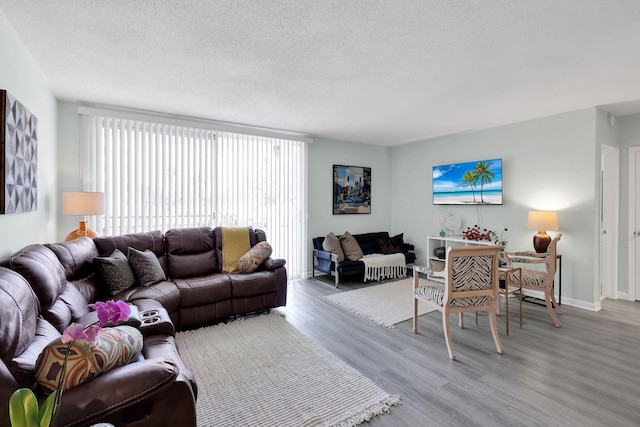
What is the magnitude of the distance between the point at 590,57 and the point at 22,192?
4705 mm

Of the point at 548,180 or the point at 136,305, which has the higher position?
the point at 548,180

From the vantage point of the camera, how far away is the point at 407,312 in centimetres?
372

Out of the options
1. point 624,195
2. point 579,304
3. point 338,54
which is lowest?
point 579,304

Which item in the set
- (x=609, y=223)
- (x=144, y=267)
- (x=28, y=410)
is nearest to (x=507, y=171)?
(x=609, y=223)

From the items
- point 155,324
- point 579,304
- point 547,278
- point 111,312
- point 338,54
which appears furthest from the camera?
point 579,304

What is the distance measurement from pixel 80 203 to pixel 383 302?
3.76 metres

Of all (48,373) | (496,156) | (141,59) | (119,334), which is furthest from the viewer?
(496,156)

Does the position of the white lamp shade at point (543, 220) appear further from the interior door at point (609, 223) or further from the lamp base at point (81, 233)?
the lamp base at point (81, 233)

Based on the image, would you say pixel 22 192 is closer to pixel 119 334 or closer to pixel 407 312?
pixel 119 334

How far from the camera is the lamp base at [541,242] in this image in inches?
157

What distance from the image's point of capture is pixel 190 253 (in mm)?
3791

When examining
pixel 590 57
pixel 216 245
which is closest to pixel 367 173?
pixel 216 245

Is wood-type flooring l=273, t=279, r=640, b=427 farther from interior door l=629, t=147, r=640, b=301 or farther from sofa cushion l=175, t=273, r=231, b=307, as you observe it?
sofa cushion l=175, t=273, r=231, b=307

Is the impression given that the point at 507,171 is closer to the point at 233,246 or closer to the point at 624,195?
the point at 624,195
